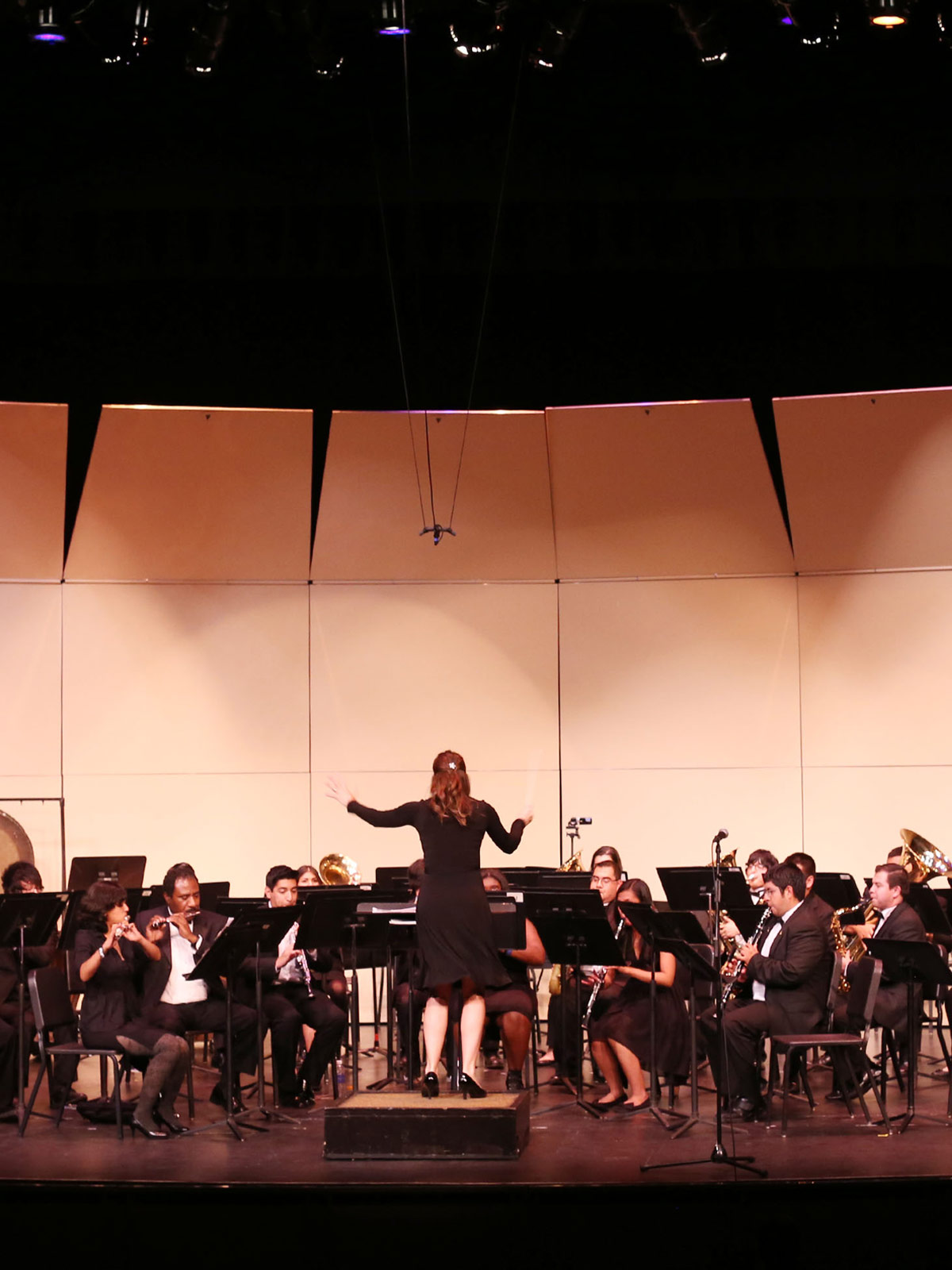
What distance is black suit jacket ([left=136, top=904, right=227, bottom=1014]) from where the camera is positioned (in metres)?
7.33

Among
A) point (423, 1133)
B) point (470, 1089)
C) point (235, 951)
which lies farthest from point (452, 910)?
point (235, 951)

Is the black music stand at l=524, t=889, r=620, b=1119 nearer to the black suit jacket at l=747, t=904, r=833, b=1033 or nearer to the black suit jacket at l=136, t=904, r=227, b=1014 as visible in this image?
the black suit jacket at l=747, t=904, r=833, b=1033

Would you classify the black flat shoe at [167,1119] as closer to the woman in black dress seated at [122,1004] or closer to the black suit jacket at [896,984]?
the woman in black dress seated at [122,1004]

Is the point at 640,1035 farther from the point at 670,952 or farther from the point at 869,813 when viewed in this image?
the point at 869,813

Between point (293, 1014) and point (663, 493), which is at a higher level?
point (663, 493)

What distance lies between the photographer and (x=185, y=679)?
1161 cm

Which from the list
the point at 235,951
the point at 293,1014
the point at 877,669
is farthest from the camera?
the point at 877,669

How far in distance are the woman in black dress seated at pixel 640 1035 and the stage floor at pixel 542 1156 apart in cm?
23

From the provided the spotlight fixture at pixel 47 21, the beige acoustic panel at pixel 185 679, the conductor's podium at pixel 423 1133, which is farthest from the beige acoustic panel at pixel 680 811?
the spotlight fixture at pixel 47 21

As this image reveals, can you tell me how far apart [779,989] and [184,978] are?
2.90 metres

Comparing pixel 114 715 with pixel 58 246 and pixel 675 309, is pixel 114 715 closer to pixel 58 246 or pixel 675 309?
pixel 58 246

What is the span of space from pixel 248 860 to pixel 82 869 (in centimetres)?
177

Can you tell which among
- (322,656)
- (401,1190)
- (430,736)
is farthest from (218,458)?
(401,1190)

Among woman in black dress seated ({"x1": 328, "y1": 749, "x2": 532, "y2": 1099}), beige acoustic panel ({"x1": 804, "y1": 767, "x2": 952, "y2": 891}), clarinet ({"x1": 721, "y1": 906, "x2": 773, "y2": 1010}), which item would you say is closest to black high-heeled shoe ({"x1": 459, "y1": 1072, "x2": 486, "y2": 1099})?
woman in black dress seated ({"x1": 328, "y1": 749, "x2": 532, "y2": 1099})
